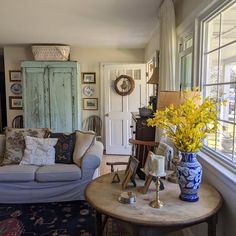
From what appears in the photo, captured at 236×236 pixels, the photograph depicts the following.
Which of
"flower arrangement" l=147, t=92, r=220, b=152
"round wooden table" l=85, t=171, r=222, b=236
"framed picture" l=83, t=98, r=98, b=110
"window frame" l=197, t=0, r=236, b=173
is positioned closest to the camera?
"round wooden table" l=85, t=171, r=222, b=236

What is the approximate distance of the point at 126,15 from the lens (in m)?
3.37

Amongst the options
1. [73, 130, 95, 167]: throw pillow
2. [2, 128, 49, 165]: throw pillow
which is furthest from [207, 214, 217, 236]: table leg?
[2, 128, 49, 165]: throw pillow

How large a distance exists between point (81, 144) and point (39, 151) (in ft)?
1.86

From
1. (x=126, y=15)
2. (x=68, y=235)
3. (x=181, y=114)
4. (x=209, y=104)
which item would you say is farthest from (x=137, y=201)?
(x=126, y=15)

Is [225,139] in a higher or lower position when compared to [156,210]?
higher

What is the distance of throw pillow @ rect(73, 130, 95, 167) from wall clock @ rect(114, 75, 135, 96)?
7.72 feet

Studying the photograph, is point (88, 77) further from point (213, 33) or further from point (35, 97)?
point (213, 33)

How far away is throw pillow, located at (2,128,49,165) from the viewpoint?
3.26m

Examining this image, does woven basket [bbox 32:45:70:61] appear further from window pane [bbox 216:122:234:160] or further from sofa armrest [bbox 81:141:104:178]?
window pane [bbox 216:122:234:160]

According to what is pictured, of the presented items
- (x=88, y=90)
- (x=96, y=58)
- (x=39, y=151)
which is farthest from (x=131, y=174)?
(x=96, y=58)

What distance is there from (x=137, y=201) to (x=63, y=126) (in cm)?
392

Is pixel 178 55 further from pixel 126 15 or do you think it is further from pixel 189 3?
pixel 126 15

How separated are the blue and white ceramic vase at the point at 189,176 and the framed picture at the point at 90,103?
174 inches

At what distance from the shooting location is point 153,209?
1.46m
